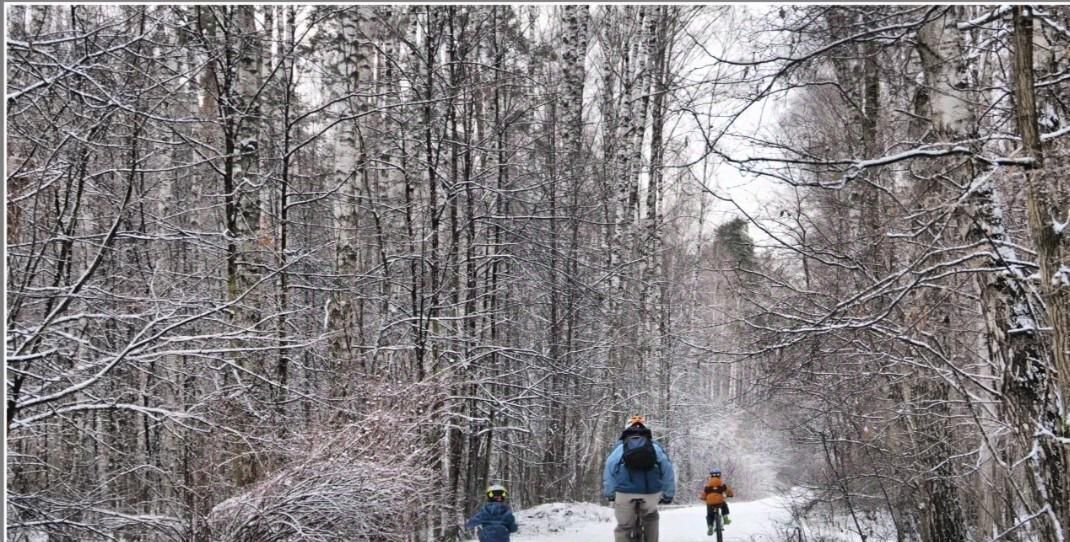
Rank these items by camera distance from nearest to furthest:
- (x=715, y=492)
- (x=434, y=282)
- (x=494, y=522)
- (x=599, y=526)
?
1. (x=494, y=522)
2. (x=434, y=282)
3. (x=715, y=492)
4. (x=599, y=526)

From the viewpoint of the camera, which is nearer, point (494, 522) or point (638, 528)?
point (638, 528)

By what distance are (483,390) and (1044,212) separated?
869 centimetres

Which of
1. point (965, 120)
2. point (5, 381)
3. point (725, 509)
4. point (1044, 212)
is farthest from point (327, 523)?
point (725, 509)

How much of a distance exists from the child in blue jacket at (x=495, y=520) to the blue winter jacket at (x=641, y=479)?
1.22m

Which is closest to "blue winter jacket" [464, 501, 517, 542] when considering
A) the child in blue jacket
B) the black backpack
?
the child in blue jacket

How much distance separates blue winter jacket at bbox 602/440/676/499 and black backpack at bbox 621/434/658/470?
0.21ft

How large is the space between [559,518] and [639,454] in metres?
7.15

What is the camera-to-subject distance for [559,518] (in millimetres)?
14734

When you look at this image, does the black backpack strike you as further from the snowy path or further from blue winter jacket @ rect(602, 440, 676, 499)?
the snowy path

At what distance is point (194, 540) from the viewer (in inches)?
222

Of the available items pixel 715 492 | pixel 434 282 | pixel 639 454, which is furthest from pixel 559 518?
pixel 639 454

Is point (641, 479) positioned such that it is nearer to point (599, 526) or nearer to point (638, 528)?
point (638, 528)

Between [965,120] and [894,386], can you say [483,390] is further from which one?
[965,120]

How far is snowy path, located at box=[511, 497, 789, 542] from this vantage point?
1332cm
